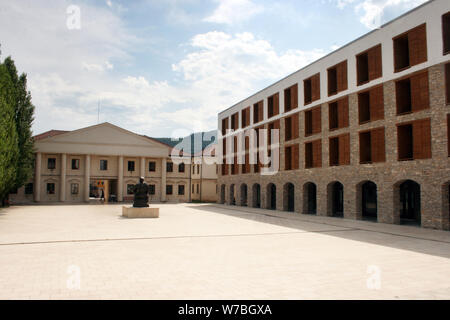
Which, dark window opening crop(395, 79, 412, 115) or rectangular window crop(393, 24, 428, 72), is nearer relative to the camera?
rectangular window crop(393, 24, 428, 72)

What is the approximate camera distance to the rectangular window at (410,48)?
66.3ft

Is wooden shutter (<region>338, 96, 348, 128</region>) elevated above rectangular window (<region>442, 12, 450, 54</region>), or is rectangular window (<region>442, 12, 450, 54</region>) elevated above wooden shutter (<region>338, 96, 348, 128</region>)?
rectangular window (<region>442, 12, 450, 54</region>)

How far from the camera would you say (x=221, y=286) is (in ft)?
A: 22.7

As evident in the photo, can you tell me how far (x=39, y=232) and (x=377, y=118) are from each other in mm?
20384

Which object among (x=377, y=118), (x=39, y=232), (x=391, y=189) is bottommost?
(x=39, y=232)

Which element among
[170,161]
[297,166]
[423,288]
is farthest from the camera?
[170,161]

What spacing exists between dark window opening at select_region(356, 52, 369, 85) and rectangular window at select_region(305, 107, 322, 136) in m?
4.67

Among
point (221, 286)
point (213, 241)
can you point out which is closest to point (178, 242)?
point (213, 241)

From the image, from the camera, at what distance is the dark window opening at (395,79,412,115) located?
2178 centimetres

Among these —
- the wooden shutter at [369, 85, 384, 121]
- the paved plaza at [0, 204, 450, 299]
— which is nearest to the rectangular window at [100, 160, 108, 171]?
the paved plaza at [0, 204, 450, 299]

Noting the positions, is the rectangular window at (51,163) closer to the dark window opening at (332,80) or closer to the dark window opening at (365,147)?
the dark window opening at (332,80)

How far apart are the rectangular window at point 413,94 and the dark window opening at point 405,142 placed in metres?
1.02

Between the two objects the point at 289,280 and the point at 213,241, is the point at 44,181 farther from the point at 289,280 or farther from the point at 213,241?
the point at 289,280

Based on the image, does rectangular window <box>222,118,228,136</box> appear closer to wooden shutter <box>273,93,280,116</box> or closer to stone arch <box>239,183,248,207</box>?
stone arch <box>239,183,248,207</box>
